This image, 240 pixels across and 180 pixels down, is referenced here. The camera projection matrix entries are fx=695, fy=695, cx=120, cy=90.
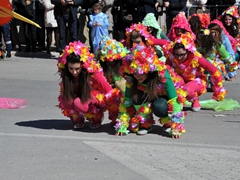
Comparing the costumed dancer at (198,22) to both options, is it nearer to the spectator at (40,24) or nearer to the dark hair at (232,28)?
the dark hair at (232,28)

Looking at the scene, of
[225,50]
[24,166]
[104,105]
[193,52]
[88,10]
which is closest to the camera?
[24,166]

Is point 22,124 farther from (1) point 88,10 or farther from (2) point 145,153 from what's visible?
(1) point 88,10

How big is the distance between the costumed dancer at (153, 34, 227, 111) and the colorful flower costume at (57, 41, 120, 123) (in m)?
1.27

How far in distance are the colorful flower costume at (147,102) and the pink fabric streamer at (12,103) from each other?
8.06 ft

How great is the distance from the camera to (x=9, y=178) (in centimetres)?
604

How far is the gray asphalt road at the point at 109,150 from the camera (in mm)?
6246

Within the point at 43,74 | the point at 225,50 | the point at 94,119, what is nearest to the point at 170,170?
the point at 94,119

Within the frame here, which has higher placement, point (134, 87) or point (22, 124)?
point (134, 87)

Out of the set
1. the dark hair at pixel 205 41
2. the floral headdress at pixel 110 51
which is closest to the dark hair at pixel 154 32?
the dark hair at pixel 205 41

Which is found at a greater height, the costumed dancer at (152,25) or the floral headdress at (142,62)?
the costumed dancer at (152,25)

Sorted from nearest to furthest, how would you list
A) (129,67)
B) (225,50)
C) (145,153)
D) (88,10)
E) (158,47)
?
1. (145,153)
2. (129,67)
3. (158,47)
4. (225,50)
5. (88,10)

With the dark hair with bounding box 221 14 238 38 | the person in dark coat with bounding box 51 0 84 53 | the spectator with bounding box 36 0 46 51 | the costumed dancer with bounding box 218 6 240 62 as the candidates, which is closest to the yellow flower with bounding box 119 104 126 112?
the costumed dancer with bounding box 218 6 240 62

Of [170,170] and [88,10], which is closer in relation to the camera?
[170,170]

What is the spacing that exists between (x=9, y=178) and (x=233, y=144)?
264 cm
